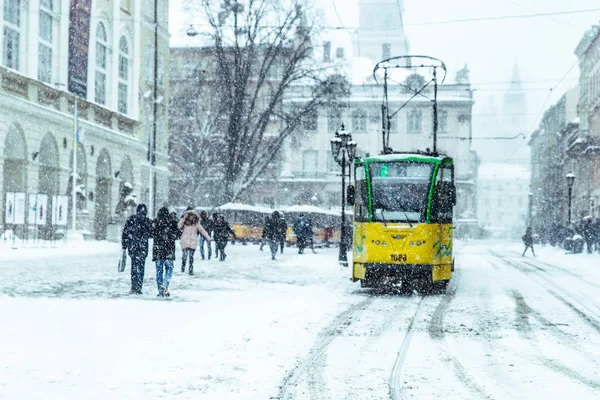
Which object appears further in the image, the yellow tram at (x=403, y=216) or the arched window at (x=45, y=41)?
the arched window at (x=45, y=41)

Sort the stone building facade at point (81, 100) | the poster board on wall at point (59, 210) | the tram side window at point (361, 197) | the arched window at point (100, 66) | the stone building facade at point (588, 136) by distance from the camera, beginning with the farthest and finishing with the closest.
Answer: the stone building facade at point (588, 136), the arched window at point (100, 66), the stone building facade at point (81, 100), the poster board on wall at point (59, 210), the tram side window at point (361, 197)

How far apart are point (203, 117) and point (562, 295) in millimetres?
55081

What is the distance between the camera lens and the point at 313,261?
29.0 metres

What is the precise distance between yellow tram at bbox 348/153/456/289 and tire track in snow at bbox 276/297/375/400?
185 cm

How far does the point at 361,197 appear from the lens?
1764 centimetres

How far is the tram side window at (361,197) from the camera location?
17.5 metres

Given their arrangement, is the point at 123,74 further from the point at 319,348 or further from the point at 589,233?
the point at 319,348

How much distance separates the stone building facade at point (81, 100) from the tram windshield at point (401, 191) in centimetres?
1761

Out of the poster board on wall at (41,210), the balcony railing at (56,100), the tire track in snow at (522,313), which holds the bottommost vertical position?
the tire track in snow at (522,313)

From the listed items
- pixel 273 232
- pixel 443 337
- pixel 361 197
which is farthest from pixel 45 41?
pixel 443 337

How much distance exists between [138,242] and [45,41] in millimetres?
22707

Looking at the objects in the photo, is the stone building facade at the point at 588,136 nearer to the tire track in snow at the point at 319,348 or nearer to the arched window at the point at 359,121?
the arched window at the point at 359,121

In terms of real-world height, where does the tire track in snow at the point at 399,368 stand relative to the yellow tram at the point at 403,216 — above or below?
below

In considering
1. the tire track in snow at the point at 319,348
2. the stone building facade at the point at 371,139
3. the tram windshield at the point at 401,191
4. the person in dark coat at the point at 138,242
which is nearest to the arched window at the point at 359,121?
the stone building facade at the point at 371,139
